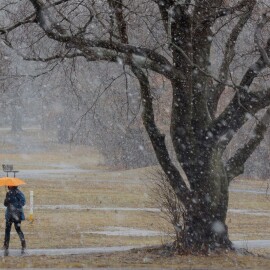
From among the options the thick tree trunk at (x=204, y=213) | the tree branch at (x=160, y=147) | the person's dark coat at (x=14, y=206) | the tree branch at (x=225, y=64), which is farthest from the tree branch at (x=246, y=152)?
the person's dark coat at (x=14, y=206)

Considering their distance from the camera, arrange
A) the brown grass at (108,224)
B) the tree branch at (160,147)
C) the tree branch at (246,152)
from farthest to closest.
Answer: the tree branch at (246,152), the tree branch at (160,147), the brown grass at (108,224)

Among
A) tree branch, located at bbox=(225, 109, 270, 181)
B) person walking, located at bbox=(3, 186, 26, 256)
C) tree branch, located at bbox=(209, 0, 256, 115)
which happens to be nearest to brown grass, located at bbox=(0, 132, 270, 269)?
person walking, located at bbox=(3, 186, 26, 256)

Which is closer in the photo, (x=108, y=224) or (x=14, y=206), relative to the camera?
(x=14, y=206)

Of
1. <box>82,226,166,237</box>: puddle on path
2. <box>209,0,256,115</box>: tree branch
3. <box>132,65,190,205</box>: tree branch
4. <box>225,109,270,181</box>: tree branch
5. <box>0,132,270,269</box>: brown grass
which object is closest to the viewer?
<box>0,132,270,269</box>: brown grass

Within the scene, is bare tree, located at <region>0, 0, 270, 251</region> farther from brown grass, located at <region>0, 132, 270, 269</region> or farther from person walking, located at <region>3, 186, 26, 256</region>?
person walking, located at <region>3, 186, 26, 256</region>

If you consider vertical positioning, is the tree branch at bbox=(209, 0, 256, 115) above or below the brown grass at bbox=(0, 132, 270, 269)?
above

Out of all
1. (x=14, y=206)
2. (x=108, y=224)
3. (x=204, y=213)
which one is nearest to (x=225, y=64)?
(x=204, y=213)

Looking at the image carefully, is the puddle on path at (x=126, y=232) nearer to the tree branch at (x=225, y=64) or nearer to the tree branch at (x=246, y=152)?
the tree branch at (x=246, y=152)

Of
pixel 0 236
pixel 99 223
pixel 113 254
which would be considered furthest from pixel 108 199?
pixel 113 254

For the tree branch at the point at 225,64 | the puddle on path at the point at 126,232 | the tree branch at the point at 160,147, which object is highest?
the tree branch at the point at 225,64

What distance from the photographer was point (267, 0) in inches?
738

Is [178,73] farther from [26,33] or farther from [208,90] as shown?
[26,33]

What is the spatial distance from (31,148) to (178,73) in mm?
88241

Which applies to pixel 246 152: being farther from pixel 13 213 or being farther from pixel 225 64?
pixel 13 213
